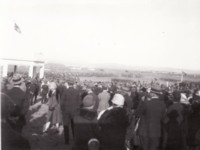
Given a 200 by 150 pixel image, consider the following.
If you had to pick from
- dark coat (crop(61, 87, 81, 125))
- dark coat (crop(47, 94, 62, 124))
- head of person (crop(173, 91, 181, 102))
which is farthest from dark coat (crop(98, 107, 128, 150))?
dark coat (crop(47, 94, 62, 124))

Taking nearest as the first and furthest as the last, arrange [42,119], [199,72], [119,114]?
[119,114] → [199,72] → [42,119]

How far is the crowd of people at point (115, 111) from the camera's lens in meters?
1.66

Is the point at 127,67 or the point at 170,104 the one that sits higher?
the point at 127,67

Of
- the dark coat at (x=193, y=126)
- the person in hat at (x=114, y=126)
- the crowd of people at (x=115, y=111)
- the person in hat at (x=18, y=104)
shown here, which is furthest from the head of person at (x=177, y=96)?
the person in hat at (x=18, y=104)

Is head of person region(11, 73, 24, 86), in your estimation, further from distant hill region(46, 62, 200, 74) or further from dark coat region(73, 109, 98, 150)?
dark coat region(73, 109, 98, 150)

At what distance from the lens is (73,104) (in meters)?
2.22

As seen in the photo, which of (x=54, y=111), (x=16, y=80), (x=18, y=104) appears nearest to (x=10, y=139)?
(x=18, y=104)

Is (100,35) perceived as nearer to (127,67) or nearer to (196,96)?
(127,67)

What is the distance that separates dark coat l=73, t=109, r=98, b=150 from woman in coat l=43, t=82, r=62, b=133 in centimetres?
69

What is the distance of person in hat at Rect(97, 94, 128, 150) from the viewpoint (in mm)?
1621

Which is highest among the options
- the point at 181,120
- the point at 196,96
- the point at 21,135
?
the point at 196,96

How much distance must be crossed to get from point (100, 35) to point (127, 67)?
1.03 feet

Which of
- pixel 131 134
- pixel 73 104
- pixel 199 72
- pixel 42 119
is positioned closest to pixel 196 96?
pixel 199 72

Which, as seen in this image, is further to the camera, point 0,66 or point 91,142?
point 0,66
